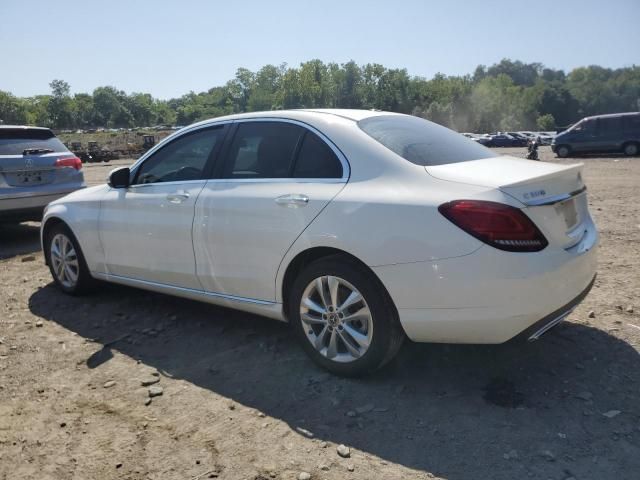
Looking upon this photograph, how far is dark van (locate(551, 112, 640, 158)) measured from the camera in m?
23.4

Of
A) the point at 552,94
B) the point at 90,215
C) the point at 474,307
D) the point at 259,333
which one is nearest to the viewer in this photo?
the point at 474,307

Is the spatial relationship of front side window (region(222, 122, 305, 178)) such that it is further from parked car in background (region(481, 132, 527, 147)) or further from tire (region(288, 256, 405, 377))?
parked car in background (region(481, 132, 527, 147))

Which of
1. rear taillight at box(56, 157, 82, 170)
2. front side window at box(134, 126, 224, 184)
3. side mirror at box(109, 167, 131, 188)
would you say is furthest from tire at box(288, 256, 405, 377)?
rear taillight at box(56, 157, 82, 170)

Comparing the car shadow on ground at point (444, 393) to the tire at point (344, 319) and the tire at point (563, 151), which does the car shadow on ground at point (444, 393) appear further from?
the tire at point (563, 151)

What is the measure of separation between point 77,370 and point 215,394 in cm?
110

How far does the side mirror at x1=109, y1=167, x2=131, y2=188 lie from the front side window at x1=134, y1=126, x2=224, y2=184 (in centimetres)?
9

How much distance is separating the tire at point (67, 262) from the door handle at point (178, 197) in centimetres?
147

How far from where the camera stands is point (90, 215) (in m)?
4.91

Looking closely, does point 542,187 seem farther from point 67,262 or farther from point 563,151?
point 563,151

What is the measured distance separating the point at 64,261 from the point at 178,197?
1.87m

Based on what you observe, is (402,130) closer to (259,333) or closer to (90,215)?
(259,333)

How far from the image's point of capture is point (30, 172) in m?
7.52

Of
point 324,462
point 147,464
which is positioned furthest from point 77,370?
point 324,462

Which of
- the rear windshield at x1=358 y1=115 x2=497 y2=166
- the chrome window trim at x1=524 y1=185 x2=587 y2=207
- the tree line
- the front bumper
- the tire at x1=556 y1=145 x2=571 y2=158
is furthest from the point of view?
the tree line
